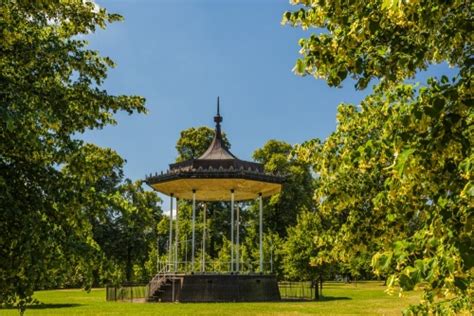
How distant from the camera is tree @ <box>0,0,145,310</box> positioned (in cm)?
630

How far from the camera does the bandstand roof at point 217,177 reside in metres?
25.8

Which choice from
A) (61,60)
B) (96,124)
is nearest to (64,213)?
(96,124)

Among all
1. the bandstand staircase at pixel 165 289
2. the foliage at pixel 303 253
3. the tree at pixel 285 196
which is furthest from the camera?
the tree at pixel 285 196

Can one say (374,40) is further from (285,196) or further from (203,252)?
(285,196)

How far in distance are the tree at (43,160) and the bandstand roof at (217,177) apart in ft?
57.7

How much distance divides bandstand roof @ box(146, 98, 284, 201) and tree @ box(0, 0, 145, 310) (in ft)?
57.7

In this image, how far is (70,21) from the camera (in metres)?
8.90

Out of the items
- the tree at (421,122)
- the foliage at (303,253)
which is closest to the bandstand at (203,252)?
the foliage at (303,253)

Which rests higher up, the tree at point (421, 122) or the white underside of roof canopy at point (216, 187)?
the white underside of roof canopy at point (216, 187)

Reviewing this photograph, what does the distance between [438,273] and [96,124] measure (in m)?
6.02

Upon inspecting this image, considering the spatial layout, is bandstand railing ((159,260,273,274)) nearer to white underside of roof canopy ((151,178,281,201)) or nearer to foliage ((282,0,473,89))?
white underside of roof canopy ((151,178,281,201))

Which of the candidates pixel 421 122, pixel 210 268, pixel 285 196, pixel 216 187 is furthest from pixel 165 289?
pixel 285 196

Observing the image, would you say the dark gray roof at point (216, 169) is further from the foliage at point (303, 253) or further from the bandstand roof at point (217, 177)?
the foliage at point (303, 253)

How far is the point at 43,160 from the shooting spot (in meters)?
6.87
